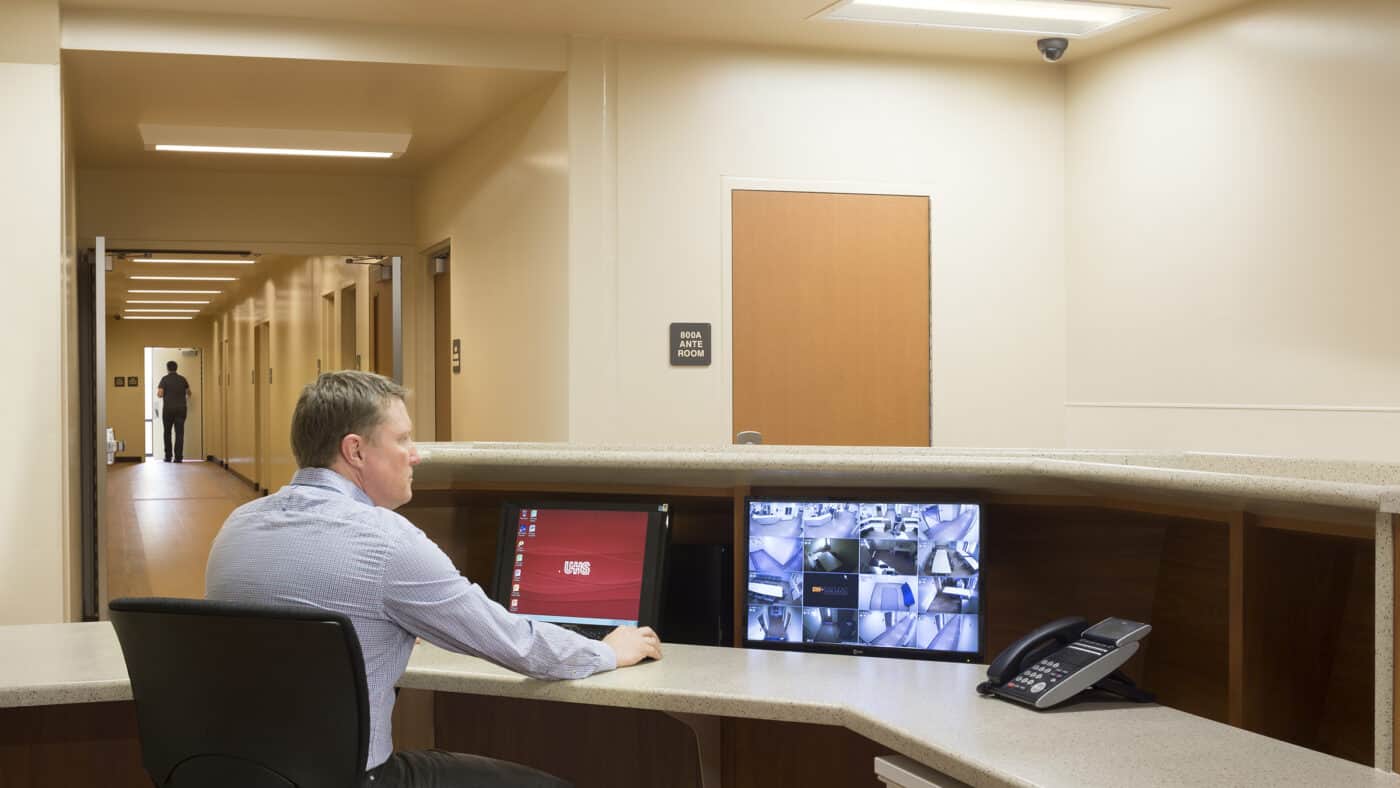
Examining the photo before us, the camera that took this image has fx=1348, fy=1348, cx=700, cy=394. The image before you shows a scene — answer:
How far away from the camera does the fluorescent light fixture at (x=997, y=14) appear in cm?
504

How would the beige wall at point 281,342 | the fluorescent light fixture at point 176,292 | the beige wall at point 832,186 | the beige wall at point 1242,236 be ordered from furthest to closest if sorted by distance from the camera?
the fluorescent light fixture at point 176,292
the beige wall at point 281,342
the beige wall at point 832,186
the beige wall at point 1242,236

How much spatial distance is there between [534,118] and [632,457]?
380cm

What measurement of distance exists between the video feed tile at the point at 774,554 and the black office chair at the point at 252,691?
1.06m

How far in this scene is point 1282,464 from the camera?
3059 mm

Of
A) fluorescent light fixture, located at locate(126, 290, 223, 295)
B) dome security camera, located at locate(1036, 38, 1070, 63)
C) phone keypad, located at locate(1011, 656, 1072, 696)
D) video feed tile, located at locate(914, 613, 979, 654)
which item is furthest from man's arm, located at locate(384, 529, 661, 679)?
fluorescent light fixture, located at locate(126, 290, 223, 295)

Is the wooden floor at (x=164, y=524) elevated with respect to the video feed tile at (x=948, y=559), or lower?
lower

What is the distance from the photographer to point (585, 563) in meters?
3.04

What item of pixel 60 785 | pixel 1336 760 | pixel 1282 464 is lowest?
pixel 60 785

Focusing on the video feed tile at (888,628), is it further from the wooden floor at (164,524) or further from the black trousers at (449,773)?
the wooden floor at (164,524)

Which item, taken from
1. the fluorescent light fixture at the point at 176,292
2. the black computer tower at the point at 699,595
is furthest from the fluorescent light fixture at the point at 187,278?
the black computer tower at the point at 699,595

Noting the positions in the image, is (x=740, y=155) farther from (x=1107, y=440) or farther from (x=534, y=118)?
(x=1107, y=440)

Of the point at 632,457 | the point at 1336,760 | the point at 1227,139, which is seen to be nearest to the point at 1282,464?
the point at 1336,760

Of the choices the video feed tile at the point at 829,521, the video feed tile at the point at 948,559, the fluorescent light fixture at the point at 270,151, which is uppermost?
the fluorescent light fixture at the point at 270,151

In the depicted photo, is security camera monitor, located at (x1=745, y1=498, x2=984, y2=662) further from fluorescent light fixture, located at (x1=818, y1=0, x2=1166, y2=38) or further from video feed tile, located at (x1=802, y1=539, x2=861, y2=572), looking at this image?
fluorescent light fixture, located at (x1=818, y1=0, x2=1166, y2=38)
